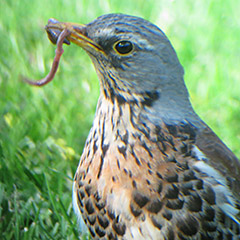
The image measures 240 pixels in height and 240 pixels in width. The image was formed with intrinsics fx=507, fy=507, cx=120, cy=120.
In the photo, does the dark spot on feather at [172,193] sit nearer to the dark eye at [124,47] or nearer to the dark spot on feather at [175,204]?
the dark spot on feather at [175,204]

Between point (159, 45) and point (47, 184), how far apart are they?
1231 millimetres

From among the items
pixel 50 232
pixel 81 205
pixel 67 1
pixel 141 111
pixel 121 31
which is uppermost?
pixel 67 1

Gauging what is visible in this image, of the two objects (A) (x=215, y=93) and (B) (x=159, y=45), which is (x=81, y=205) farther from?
(A) (x=215, y=93)

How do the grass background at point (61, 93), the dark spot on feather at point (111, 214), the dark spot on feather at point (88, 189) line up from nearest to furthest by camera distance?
1. the dark spot on feather at point (111, 214)
2. the dark spot on feather at point (88, 189)
3. the grass background at point (61, 93)

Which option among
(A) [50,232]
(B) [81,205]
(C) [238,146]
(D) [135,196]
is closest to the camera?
(D) [135,196]

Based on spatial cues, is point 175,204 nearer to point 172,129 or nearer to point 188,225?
point 188,225

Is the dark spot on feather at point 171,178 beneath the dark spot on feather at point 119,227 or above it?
above

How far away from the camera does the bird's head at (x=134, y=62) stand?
266 centimetres

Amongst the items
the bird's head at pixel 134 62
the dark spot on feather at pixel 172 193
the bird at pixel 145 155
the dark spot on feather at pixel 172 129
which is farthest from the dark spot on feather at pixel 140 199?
the bird's head at pixel 134 62

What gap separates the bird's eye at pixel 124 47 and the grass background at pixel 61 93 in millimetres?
1119

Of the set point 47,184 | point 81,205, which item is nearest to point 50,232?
point 47,184

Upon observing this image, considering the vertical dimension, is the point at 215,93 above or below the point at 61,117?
above

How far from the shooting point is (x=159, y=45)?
2691mm

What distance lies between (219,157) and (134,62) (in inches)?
27.4
